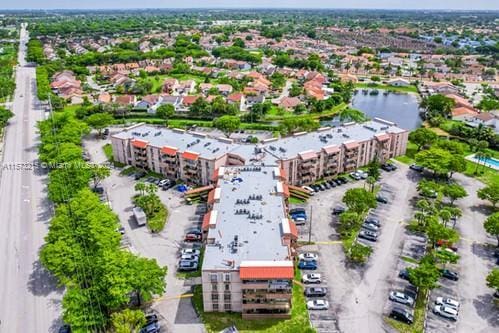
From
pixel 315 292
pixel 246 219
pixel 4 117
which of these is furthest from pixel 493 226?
pixel 4 117

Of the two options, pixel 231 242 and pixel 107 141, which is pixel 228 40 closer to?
pixel 107 141

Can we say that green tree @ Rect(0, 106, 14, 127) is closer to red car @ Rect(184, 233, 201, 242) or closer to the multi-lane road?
the multi-lane road

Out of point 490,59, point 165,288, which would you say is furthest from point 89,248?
point 490,59

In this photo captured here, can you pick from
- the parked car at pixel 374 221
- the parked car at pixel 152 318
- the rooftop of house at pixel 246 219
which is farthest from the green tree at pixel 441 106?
the parked car at pixel 152 318

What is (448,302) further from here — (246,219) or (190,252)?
(190,252)

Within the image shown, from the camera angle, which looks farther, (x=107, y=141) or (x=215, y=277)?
(x=107, y=141)

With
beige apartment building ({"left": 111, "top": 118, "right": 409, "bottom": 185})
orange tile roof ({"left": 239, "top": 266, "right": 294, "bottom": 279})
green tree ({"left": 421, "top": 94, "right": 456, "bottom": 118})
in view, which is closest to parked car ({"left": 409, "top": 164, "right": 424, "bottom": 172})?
beige apartment building ({"left": 111, "top": 118, "right": 409, "bottom": 185})

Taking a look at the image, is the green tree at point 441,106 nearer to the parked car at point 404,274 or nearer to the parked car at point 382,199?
the parked car at point 382,199
